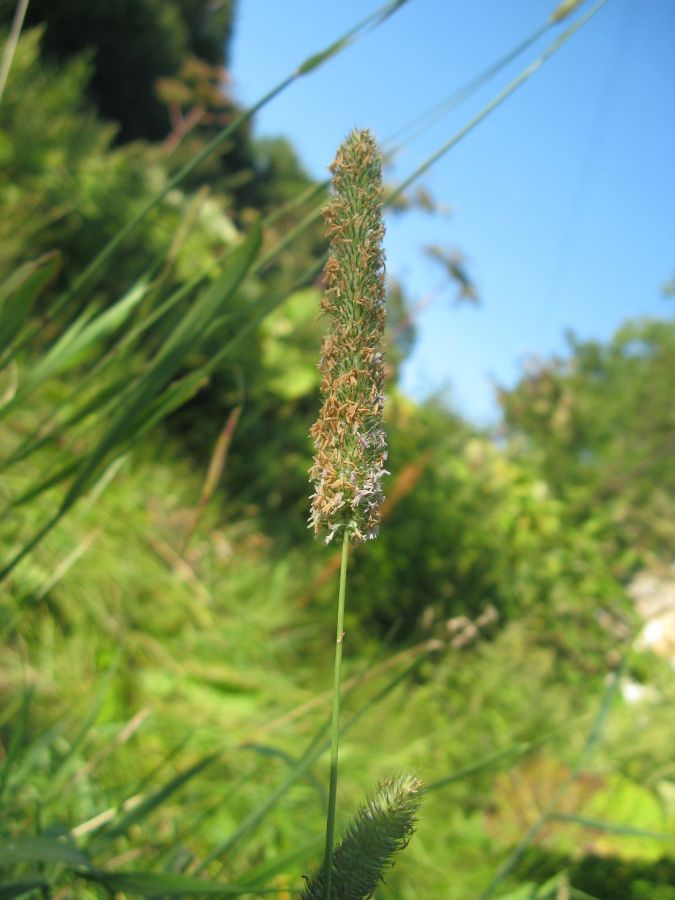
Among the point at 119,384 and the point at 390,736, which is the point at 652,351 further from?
the point at 119,384

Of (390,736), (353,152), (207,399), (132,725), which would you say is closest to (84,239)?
(207,399)

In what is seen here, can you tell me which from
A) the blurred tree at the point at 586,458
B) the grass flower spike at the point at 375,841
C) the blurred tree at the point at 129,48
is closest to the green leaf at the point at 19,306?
the grass flower spike at the point at 375,841

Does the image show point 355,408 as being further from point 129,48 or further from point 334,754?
point 129,48

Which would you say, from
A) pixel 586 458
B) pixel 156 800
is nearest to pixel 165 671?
pixel 156 800

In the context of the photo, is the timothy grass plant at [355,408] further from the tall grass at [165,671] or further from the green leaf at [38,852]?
the green leaf at [38,852]

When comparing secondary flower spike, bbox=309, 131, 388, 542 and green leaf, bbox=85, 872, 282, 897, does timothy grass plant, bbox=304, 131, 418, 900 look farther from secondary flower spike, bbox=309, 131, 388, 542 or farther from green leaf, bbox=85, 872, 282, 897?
green leaf, bbox=85, 872, 282, 897

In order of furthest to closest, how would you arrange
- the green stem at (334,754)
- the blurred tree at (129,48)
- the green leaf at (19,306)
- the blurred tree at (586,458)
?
the blurred tree at (129,48) < the blurred tree at (586,458) < the green leaf at (19,306) < the green stem at (334,754)
